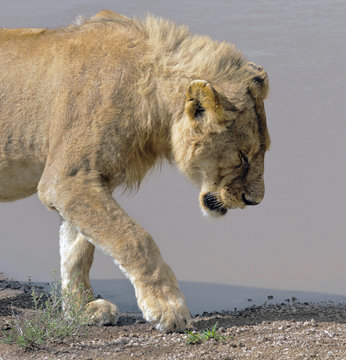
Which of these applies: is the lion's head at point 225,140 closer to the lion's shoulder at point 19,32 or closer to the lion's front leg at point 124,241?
the lion's front leg at point 124,241

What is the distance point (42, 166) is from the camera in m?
6.64

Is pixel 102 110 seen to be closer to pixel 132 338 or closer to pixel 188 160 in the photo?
pixel 188 160

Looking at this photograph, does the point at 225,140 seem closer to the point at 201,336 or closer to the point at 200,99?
the point at 200,99

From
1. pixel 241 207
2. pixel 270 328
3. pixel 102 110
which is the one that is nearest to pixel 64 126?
pixel 102 110

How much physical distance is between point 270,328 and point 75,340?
1617mm

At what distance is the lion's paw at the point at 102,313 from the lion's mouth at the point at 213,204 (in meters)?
1.34

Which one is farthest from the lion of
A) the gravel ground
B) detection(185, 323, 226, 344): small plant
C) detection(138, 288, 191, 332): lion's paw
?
the gravel ground

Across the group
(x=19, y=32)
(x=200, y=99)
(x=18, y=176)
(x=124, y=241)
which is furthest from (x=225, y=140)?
(x=19, y=32)

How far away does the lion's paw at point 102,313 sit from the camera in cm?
675

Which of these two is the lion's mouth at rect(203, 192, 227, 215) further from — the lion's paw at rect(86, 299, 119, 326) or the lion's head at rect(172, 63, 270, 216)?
the lion's paw at rect(86, 299, 119, 326)

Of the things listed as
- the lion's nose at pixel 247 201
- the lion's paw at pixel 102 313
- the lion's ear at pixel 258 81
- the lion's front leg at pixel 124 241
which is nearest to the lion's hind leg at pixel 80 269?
the lion's paw at pixel 102 313

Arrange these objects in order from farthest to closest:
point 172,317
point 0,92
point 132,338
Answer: point 0,92 < point 132,338 < point 172,317

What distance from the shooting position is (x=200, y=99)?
19.5 feet

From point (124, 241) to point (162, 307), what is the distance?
1.91 ft
